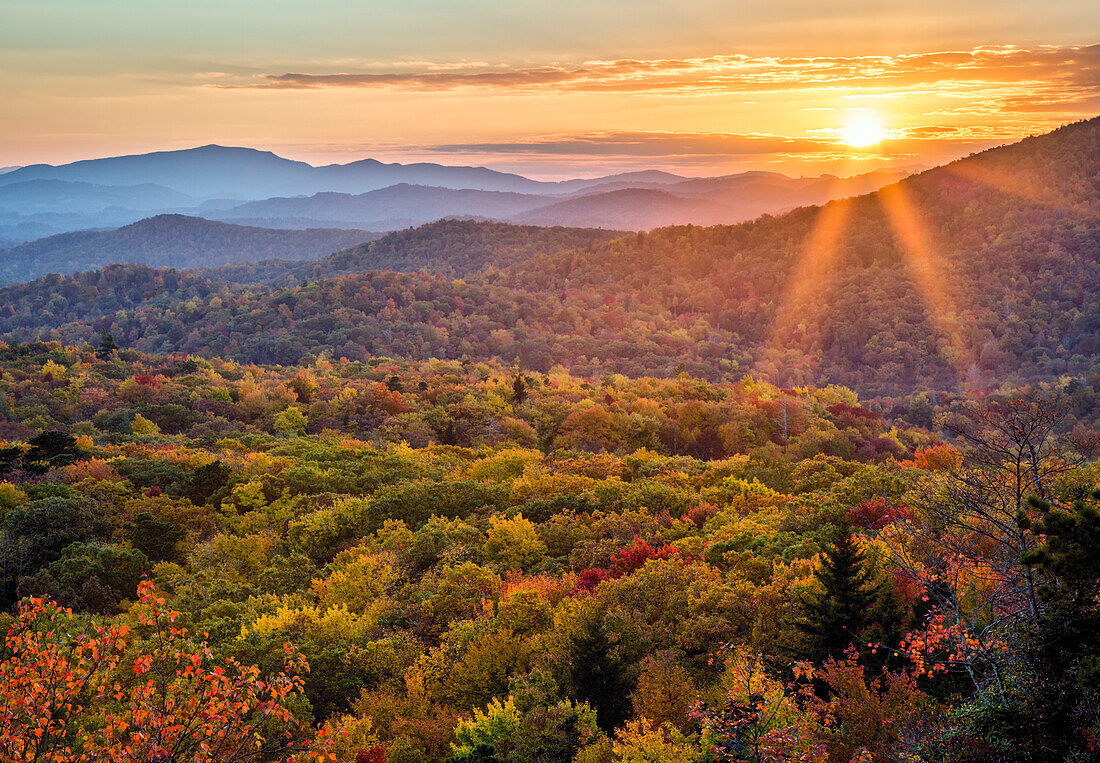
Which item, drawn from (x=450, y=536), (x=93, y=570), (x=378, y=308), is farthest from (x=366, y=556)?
(x=378, y=308)

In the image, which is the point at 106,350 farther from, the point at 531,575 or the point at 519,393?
the point at 531,575

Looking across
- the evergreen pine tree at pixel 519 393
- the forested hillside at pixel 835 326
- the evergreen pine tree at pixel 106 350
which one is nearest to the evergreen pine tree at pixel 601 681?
the evergreen pine tree at pixel 519 393

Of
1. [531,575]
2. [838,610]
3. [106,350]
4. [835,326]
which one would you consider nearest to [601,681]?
[838,610]

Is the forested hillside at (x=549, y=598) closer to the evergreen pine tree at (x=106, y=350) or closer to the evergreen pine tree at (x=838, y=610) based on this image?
the evergreen pine tree at (x=838, y=610)

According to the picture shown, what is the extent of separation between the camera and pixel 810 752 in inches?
473

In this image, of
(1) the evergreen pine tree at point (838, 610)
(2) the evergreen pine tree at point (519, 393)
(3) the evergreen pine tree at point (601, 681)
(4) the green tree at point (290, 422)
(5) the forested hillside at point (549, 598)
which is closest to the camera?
(5) the forested hillside at point (549, 598)

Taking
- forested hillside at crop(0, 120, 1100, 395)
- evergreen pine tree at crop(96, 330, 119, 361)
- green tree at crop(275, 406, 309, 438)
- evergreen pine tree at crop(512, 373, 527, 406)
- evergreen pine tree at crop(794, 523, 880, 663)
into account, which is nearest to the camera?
evergreen pine tree at crop(794, 523, 880, 663)

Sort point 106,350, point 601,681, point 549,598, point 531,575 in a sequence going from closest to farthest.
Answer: point 601,681 → point 549,598 → point 531,575 → point 106,350

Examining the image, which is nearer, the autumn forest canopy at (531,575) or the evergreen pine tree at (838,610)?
the autumn forest canopy at (531,575)

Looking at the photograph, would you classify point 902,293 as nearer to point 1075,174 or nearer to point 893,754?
point 1075,174

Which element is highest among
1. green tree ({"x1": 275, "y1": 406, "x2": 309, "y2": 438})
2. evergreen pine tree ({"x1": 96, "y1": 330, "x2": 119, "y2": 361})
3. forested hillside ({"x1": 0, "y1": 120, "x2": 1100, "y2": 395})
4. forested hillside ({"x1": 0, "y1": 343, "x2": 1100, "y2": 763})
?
forested hillside ({"x1": 0, "y1": 343, "x2": 1100, "y2": 763})

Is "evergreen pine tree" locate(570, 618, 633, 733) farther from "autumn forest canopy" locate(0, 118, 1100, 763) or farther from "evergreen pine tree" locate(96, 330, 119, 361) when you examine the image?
"evergreen pine tree" locate(96, 330, 119, 361)

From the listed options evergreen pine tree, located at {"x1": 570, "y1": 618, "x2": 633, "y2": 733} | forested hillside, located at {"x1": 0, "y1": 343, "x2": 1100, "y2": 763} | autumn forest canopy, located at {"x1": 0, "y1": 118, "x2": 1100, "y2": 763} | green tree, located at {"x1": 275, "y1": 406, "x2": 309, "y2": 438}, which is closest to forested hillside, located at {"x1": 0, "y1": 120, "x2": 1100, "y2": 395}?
autumn forest canopy, located at {"x1": 0, "y1": 118, "x2": 1100, "y2": 763}

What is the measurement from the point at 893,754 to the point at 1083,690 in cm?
407
